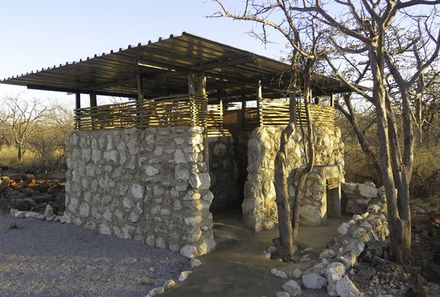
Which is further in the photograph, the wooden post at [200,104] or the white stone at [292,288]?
the wooden post at [200,104]

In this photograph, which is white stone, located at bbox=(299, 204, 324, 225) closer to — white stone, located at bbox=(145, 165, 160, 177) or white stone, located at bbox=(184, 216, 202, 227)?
white stone, located at bbox=(184, 216, 202, 227)

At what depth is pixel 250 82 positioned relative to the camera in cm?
881

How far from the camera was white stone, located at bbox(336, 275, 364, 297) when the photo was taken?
4867 mm

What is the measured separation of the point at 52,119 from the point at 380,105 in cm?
2929

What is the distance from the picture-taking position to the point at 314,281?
205 inches

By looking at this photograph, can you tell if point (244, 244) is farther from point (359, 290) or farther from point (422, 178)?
point (422, 178)

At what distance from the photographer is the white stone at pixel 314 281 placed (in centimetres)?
518

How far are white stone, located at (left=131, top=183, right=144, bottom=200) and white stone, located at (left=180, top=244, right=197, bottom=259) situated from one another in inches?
53.5

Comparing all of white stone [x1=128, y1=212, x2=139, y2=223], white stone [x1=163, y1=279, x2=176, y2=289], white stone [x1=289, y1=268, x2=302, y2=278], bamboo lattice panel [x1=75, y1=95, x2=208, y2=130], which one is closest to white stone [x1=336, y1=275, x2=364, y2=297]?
white stone [x1=289, y1=268, x2=302, y2=278]

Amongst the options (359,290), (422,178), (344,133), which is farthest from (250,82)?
(344,133)

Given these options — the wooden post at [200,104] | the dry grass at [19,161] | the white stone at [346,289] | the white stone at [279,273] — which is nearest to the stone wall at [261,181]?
the wooden post at [200,104]

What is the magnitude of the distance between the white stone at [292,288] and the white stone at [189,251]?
168cm

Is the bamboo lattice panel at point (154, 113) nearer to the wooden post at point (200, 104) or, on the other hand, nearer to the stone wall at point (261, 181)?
the wooden post at point (200, 104)

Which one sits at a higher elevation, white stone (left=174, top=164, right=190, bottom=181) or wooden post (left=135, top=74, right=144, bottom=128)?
wooden post (left=135, top=74, right=144, bottom=128)
